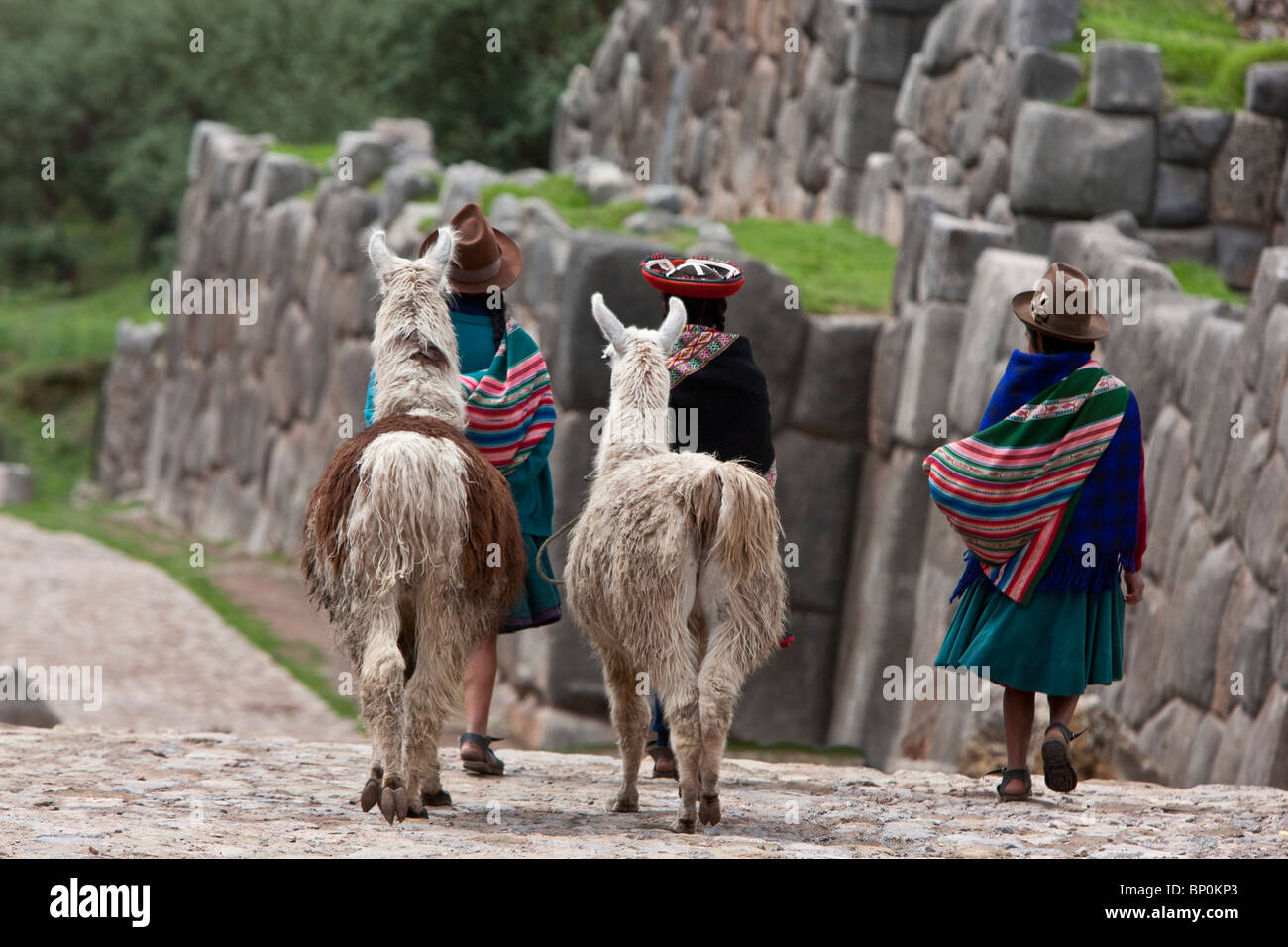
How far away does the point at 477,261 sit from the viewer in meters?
6.24

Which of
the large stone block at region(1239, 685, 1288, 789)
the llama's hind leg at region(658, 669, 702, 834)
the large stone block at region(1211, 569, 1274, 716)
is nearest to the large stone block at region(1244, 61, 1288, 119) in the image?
the large stone block at region(1211, 569, 1274, 716)

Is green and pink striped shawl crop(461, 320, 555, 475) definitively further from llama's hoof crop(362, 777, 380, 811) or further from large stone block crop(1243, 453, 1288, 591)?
large stone block crop(1243, 453, 1288, 591)

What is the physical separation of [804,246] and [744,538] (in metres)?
7.89

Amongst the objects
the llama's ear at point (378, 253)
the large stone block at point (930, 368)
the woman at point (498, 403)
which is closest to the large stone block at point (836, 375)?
the large stone block at point (930, 368)

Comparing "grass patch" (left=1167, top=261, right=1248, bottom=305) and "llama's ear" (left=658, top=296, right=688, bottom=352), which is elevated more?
"grass patch" (left=1167, top=261, right=1248, bottom=305)

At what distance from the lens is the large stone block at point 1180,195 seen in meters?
11.2

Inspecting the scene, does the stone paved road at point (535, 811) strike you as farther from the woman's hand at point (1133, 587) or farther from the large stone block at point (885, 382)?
the large stone block at point (885, 382)

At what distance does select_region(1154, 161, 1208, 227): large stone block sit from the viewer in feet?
36.6

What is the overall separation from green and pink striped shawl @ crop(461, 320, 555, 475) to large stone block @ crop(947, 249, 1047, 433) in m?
3.63

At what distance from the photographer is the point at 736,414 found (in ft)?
19.9

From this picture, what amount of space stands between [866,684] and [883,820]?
16.2ft

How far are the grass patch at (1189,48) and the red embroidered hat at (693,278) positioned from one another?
5.90 metres

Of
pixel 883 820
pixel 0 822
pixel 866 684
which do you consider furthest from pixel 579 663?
pixel 0 822

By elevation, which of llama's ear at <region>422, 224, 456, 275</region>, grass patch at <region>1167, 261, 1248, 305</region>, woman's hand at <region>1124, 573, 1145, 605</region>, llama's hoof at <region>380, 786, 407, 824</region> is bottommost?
llama's hoof at <region>380, 786, 407, 824</region>
